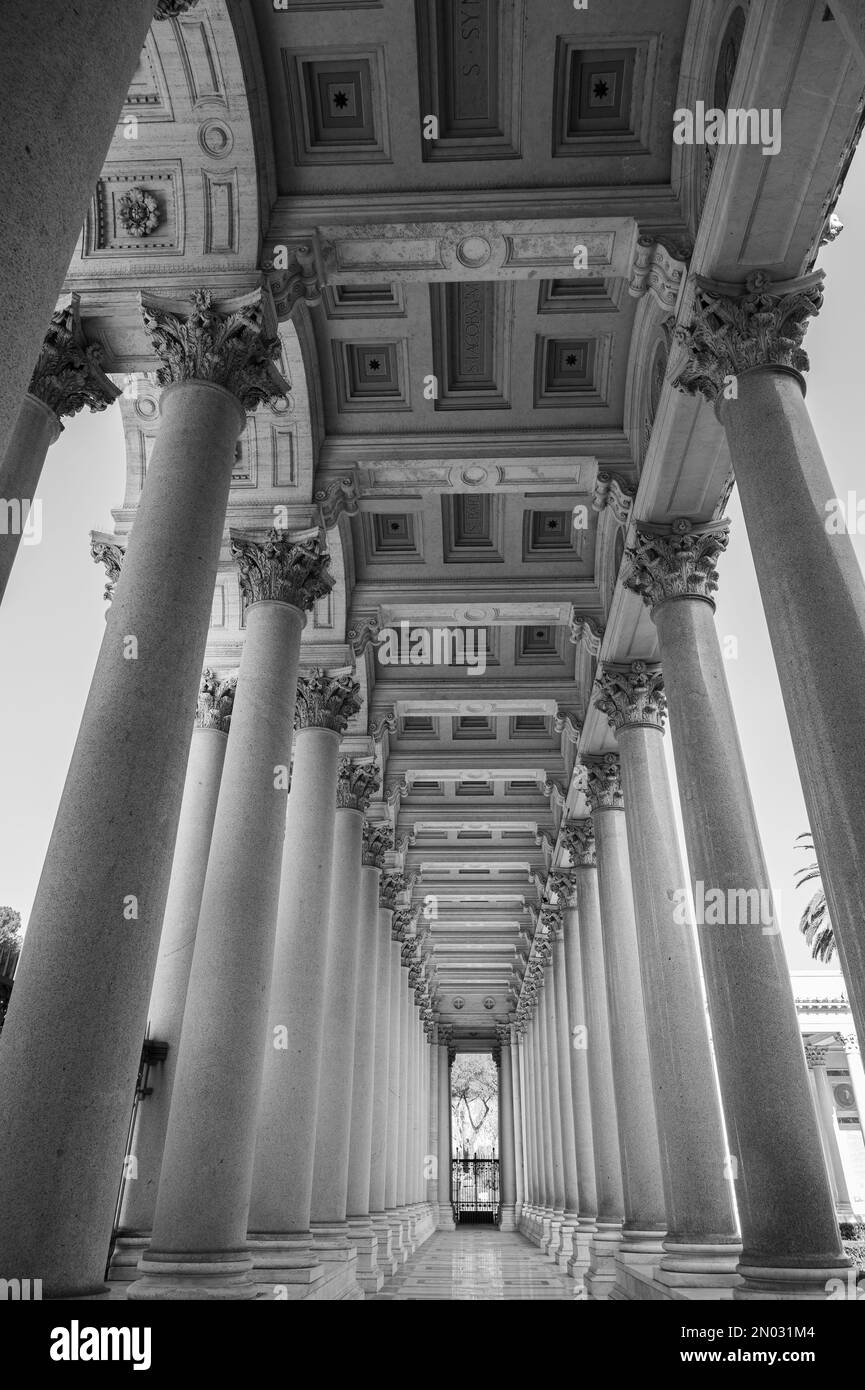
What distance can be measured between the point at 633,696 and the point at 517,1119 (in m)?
45.9

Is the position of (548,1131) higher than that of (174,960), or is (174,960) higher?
(174,960)

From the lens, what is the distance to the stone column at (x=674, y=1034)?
11.5 m

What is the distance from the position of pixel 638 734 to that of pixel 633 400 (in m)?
5.74

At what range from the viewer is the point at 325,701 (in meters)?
17.2

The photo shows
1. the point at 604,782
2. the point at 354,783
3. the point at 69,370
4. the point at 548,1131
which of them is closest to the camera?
the point at 69,370

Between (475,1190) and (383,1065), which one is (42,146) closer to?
(383,1065)

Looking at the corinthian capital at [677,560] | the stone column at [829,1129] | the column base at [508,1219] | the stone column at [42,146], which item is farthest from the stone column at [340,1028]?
the column base at [508,1219]

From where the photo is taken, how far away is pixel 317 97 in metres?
12.0

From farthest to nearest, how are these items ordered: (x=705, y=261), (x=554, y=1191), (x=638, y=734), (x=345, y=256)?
(x=554, y=1191), (x=638, y=734), (x=345, y=256), (x=705, y=261)

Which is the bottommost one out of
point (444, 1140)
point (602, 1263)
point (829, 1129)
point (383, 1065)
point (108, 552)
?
point (602, 1263)

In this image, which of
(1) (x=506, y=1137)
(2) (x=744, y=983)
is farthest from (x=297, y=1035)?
(1) (x=506, y=1137)

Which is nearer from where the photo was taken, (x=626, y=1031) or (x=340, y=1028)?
(x=626, y=1031)
